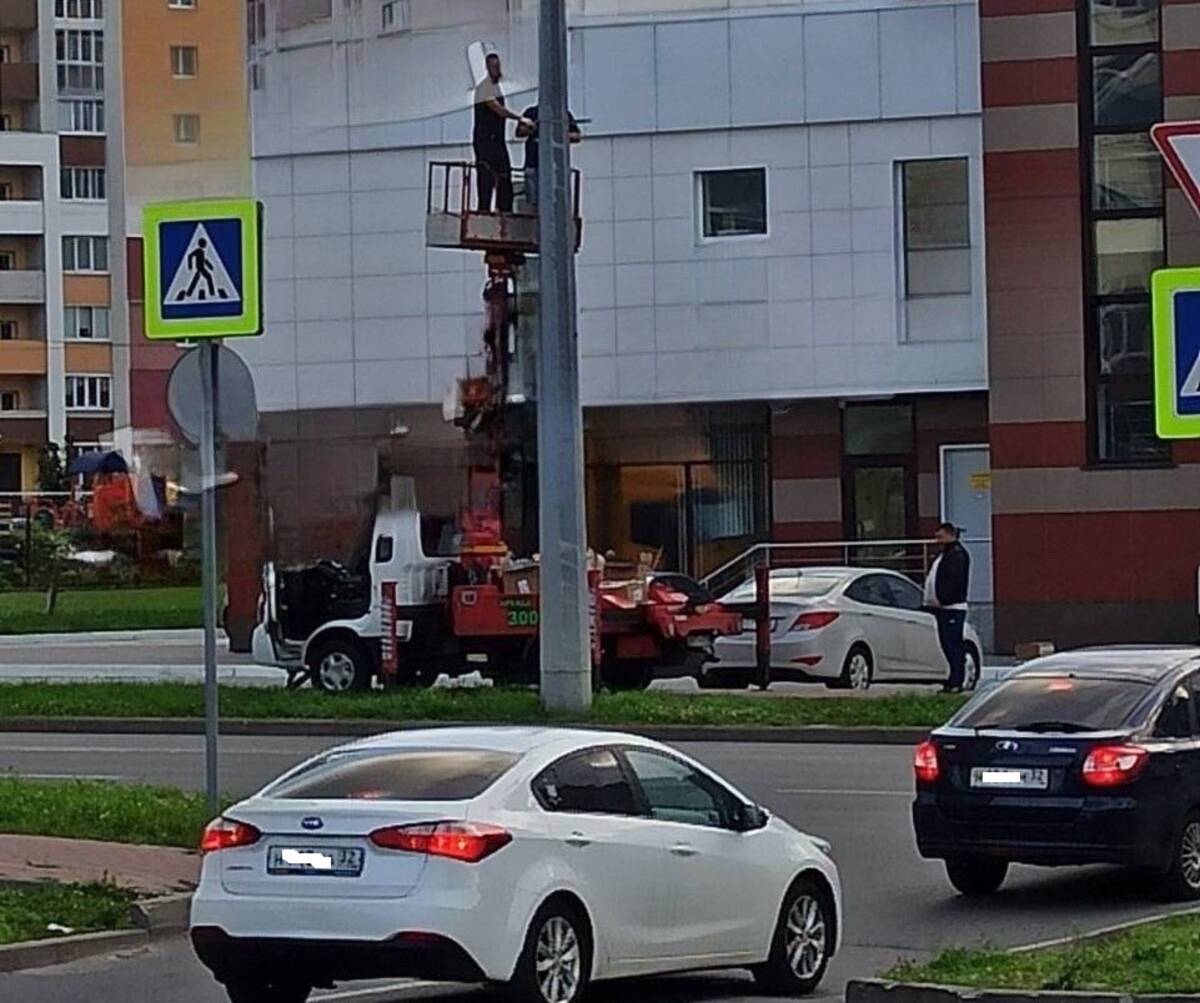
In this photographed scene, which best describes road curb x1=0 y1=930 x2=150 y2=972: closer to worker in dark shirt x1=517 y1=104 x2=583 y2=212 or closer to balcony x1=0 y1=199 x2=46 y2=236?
worker in dark shirt x1=517 y1=104 x2=583 y2=212

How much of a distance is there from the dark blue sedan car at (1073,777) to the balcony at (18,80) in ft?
112

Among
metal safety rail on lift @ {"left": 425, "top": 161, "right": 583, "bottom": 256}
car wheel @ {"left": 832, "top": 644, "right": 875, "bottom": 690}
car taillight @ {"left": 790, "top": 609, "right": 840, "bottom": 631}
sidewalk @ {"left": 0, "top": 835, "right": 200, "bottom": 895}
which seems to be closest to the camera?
sidewalk @ {"left": 0, "top": 835, "right": 200, "bottom": 895}

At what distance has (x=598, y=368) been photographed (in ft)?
142

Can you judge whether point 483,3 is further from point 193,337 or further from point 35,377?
point 35,377

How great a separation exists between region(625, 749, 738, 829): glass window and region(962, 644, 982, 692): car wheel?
17644mm

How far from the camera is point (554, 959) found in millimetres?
11328

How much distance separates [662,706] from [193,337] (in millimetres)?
12659

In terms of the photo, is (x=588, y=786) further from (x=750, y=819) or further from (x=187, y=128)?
(x=187, y=128)

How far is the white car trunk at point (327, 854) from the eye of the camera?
1101cm

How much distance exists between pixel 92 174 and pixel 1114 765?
66151mm

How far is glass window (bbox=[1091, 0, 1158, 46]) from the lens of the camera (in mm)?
37219

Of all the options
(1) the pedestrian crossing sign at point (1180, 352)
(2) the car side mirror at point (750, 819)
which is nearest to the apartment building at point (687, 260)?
(2) the car side mirror at point (750, 819)

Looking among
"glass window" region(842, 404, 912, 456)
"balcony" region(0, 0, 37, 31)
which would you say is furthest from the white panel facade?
"balcony" region(0, 0, 37, 31)

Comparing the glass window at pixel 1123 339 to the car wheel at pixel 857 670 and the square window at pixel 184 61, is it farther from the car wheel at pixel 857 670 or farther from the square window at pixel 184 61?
the square window at pixel 184 61
